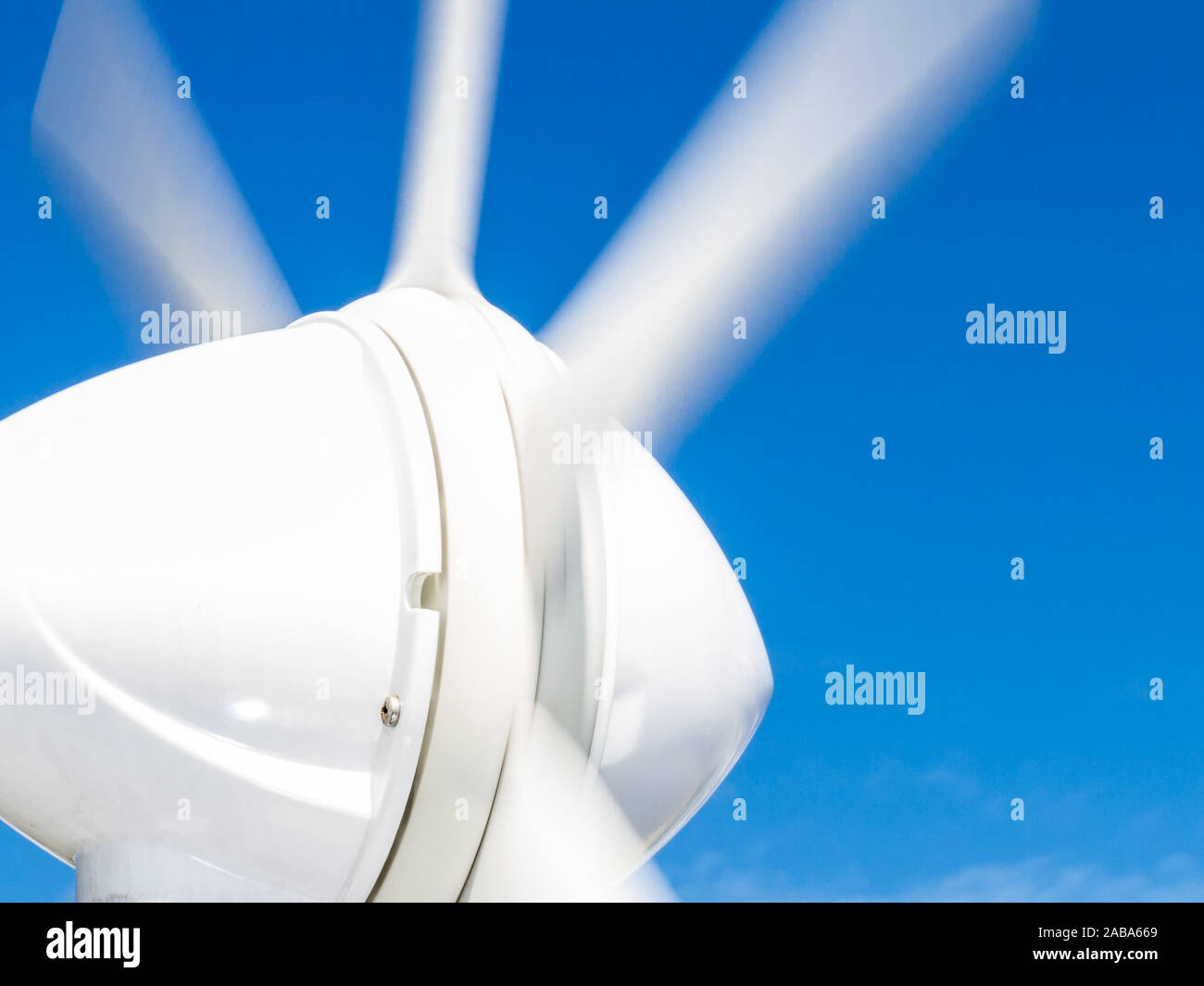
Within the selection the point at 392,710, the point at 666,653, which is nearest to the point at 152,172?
the point at 392,710

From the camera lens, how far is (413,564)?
12.7ft

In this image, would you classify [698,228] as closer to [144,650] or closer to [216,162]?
[144,650]

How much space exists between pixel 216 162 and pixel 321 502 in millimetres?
2224

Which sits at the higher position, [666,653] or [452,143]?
[452,143]

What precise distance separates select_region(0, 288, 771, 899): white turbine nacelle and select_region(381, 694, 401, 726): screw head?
2cm

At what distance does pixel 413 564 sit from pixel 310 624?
1.09 ft

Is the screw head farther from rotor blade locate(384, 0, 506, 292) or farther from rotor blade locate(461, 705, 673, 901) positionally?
rotor blade locate(384, 0, 506, 292)

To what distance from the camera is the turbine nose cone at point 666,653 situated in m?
4.15

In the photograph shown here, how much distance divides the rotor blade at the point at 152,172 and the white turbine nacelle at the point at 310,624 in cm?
129

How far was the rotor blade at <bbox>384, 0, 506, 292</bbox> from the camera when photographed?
4.79 metres

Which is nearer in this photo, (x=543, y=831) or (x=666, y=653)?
(x=543, y=831)

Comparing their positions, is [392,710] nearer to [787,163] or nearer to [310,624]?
[310,624]

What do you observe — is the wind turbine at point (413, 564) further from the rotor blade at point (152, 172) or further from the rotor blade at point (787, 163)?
the rotor blade at point (152, 172)

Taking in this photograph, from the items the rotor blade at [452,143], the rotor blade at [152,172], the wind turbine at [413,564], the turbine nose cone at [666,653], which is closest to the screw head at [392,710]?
the wind turbine at [413,564]
